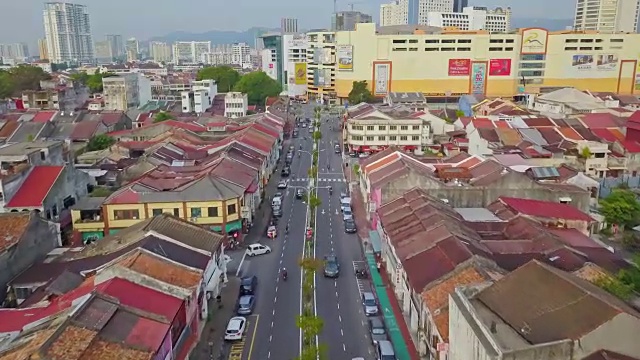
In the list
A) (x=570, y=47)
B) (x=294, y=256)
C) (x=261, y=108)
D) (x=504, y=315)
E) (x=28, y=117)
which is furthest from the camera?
(x=570, y=47)

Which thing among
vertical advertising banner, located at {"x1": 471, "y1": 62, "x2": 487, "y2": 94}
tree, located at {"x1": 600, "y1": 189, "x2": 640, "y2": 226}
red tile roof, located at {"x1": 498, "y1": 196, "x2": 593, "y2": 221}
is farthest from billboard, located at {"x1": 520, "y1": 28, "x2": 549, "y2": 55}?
red tile roof, located at {"x1": 498, "y1": 196, "x2": 593, "y2": 221}

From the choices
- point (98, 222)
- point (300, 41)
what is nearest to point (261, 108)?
point (300, 41)

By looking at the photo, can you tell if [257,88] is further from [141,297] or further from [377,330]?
[141,297]

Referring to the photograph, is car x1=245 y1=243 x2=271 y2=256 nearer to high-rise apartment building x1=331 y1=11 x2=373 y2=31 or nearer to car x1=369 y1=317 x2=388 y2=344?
car x1=369 y1=317 x2=388 y2=344

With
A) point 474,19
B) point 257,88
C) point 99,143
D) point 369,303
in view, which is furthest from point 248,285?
point 474,19

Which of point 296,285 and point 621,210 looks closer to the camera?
point 296,285

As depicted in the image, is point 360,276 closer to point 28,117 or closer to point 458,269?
point 458,269

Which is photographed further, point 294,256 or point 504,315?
point 294,256
